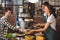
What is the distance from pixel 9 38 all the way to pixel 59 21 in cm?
113

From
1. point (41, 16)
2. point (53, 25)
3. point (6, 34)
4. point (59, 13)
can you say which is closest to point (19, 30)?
point (6, 34)

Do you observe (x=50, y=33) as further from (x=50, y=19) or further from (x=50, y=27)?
(x=50, y=19)

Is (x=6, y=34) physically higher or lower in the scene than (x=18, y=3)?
lower

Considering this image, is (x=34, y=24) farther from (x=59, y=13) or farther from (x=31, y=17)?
(x=59, y=13)

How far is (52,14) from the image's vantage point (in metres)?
2.45

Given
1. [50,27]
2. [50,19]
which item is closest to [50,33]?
[50,27]

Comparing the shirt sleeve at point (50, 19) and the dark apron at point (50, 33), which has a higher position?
the shirt sleeve at point (50, 19)

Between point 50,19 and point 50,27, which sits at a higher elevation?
point 50,19

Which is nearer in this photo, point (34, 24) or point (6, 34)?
point (6, 34)

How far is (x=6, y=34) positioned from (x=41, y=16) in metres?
1.09

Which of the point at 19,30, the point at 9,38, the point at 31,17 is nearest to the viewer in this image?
the point at 9,38

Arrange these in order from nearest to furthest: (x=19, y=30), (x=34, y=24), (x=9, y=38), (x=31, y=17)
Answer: (x=9, y=38) < (x=19, y=30) < (x=34, y=24) < (x=31, y=17)

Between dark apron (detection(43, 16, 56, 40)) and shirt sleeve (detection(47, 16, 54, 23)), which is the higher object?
shirt sleeve (detection(47, 16, 54, 23))

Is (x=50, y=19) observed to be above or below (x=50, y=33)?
above
